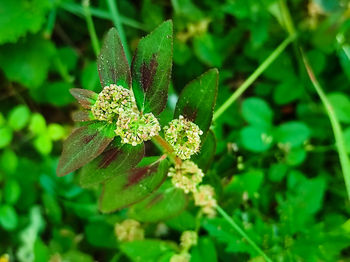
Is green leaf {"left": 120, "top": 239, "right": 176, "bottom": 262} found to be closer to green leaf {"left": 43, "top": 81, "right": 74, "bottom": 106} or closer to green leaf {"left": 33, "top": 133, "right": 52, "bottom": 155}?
green leaf {"left": 33, "top": 133, "right": 52, "bottom": 155}

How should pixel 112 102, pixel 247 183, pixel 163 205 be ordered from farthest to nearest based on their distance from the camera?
pixel 247 183 < pixel 163 205 < pixel 112 102

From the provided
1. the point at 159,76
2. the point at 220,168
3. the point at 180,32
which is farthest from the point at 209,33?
the point at 159,76

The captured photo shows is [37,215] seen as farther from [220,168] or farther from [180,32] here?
[180,32]

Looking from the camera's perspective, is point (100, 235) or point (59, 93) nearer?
point (100, 235)

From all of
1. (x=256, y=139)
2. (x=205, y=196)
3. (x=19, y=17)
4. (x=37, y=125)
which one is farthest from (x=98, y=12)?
(x=205, y=196)

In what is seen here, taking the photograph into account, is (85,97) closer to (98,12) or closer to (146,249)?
(146,249)

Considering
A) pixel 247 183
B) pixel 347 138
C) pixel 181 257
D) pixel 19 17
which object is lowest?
pixel 181 257
